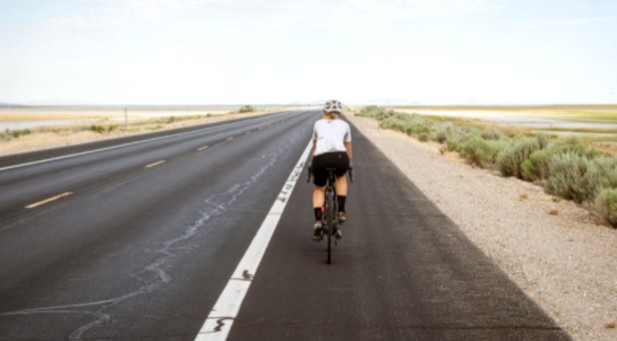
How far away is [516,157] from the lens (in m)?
20.1

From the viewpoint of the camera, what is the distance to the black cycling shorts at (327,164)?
7.76 meters

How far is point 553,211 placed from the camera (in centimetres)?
1205

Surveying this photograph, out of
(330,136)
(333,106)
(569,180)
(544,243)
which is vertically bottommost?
(544,243)

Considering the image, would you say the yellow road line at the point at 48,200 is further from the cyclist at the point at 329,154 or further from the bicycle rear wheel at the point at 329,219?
the bicycle rear wheel at the point at 329,219

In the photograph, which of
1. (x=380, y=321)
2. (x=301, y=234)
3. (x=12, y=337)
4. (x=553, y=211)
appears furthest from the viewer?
(x=553, y=211)

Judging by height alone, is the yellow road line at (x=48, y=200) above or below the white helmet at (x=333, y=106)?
below

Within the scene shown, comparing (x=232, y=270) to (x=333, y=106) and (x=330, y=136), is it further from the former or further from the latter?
A: (x=333, y=106)

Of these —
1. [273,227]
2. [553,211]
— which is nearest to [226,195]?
[273,227]

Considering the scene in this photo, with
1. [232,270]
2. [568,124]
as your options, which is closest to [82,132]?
[232,270]

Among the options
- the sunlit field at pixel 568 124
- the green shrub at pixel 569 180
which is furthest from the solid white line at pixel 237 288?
the sunlit field at pixel 568 124

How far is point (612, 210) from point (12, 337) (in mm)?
9074

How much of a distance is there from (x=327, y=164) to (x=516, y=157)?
540 inches

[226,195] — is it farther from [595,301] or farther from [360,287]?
[595,301]

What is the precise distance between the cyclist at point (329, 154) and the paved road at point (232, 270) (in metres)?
0.67
